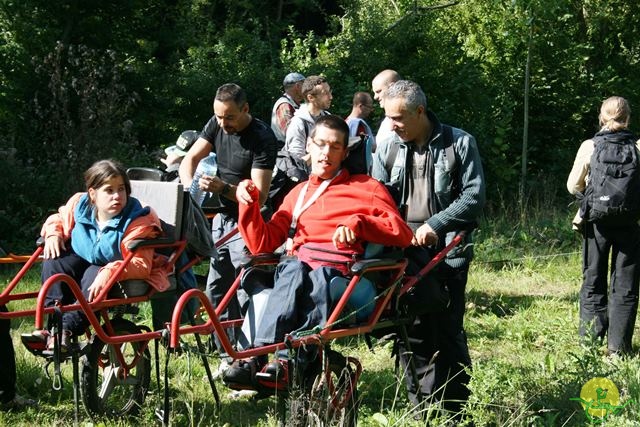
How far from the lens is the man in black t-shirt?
6.44 metres

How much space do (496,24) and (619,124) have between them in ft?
32.2

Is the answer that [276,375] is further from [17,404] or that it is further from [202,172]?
[202,172]

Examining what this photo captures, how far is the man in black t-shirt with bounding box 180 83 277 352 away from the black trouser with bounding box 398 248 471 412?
141 cm

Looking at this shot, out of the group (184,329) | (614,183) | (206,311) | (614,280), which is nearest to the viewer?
(184,329)

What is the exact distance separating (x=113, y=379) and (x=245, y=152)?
1.79 metres

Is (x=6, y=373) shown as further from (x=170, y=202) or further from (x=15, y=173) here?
(x=15, y=173)

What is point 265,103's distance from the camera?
600 inches

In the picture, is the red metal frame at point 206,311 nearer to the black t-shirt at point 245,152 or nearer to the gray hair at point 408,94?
the gray hair at point 408,94

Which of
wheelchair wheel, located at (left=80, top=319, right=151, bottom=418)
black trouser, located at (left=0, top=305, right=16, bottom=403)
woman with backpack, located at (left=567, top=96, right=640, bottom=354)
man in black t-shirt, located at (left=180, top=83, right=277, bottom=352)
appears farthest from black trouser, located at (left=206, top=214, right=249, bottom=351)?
woman with backpack, located at (left=567, top=96, right=640, bottom=354)

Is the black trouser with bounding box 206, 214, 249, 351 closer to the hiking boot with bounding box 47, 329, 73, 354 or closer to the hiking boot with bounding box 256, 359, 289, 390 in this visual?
the hiking boot with bounding box 47, 329, 73, 354

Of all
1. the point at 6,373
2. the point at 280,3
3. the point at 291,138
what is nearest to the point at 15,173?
the point at 291,138

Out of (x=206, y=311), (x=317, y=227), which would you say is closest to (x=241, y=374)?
(x=206, y=311)

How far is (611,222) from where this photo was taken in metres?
7.14

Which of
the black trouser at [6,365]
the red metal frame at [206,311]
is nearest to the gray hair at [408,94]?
the red metal frame at [206,311]
